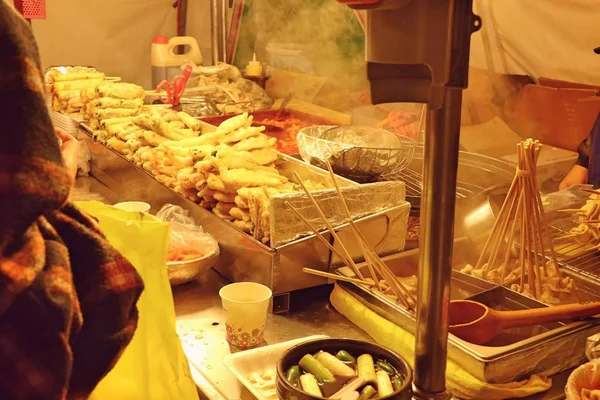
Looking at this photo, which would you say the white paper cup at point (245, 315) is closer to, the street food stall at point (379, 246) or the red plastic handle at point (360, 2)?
the street food stall at point (379, 246)

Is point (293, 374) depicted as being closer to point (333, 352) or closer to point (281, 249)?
point (333, 352)

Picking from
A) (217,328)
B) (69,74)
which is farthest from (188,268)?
(69,74)

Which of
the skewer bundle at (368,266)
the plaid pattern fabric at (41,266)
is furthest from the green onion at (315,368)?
the plaid pattern fabric at (41,266)

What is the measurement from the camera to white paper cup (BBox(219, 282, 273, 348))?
1.60m

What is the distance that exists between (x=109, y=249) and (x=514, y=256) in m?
1.48

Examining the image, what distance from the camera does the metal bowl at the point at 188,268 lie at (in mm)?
1876

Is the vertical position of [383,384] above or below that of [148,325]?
below

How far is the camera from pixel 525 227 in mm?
1696

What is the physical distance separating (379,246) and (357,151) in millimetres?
389

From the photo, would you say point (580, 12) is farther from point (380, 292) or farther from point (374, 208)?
point (380, 292)

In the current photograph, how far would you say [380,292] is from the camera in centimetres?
171

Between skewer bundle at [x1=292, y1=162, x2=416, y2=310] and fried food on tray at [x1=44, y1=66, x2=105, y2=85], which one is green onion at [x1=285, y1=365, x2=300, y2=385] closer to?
skewer bundle at [x1=292, y1=162, x2=416, y2=310]

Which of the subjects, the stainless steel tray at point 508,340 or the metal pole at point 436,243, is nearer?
the metal pole at point 436,243

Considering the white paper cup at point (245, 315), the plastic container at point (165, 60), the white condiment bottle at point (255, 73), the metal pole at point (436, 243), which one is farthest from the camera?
the white condiment bottle at point (255, 73)
